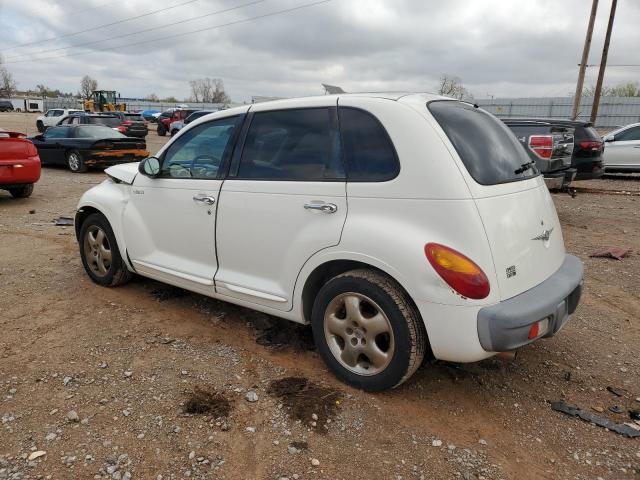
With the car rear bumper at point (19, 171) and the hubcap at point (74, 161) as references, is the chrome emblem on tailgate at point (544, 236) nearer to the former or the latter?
the car rear bumper at point (19, 171)

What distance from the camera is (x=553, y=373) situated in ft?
11.1

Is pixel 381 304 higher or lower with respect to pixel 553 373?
higher

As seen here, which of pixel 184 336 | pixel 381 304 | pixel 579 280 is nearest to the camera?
pixel 381 304

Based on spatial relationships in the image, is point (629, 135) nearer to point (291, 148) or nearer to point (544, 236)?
point (544, 236)

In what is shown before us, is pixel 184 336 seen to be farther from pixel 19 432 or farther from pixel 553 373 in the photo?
pixel 553 373

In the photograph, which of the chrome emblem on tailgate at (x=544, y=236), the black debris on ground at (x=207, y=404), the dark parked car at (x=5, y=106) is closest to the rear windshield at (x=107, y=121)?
the black debris on ground at (x=207, y=404)

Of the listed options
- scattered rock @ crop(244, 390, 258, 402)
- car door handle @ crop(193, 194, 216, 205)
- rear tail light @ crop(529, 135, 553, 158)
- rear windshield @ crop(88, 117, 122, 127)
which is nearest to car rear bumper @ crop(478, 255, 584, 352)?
scattered rock @ crop(244, 390, 258, 402)

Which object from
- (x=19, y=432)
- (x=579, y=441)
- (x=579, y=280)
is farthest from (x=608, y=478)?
(x=19, y=432)

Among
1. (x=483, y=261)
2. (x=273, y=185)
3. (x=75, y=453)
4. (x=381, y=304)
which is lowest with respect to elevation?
(x=75, y=453)

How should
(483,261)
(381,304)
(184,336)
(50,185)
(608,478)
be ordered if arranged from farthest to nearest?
1. (50,185)
2. (184,336)
3. (381,304)
4. (483,261)
5. (608,478)

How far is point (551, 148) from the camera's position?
26.9ft

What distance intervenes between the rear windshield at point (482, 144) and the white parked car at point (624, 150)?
12.2m

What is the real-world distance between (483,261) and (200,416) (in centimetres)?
183

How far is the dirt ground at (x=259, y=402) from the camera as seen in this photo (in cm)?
251
